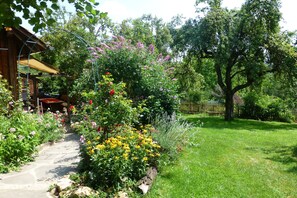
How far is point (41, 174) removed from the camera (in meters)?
4.39

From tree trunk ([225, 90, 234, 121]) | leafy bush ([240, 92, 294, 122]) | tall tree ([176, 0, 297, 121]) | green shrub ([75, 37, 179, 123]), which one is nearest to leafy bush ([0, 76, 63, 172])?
green shrub ([75, 37, 179, 123])

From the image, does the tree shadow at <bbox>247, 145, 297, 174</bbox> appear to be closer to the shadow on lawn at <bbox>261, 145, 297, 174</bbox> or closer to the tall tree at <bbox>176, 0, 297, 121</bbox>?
the shadow on lawn at <bbox>261, 145, 297, 174</bbox>

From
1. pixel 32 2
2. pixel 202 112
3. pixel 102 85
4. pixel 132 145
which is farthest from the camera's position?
pixel 202 112

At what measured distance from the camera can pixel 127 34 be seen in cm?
1561

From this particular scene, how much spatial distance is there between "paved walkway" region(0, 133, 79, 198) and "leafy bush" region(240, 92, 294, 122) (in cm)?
1372

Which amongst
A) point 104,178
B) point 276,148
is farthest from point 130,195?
point 276,148

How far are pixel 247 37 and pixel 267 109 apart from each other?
5.51 meters

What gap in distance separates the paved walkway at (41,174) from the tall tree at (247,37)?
32.2ft

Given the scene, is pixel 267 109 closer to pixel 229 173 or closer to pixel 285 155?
pixel 285 155

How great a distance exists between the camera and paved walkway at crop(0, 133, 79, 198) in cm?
370

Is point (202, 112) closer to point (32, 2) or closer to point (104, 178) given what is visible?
point (104, 178)

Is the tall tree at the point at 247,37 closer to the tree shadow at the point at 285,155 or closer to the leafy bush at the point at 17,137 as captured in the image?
the tree shadow at the point at 285,155

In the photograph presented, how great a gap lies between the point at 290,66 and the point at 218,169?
391 inches

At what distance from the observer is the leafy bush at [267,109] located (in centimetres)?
1661
